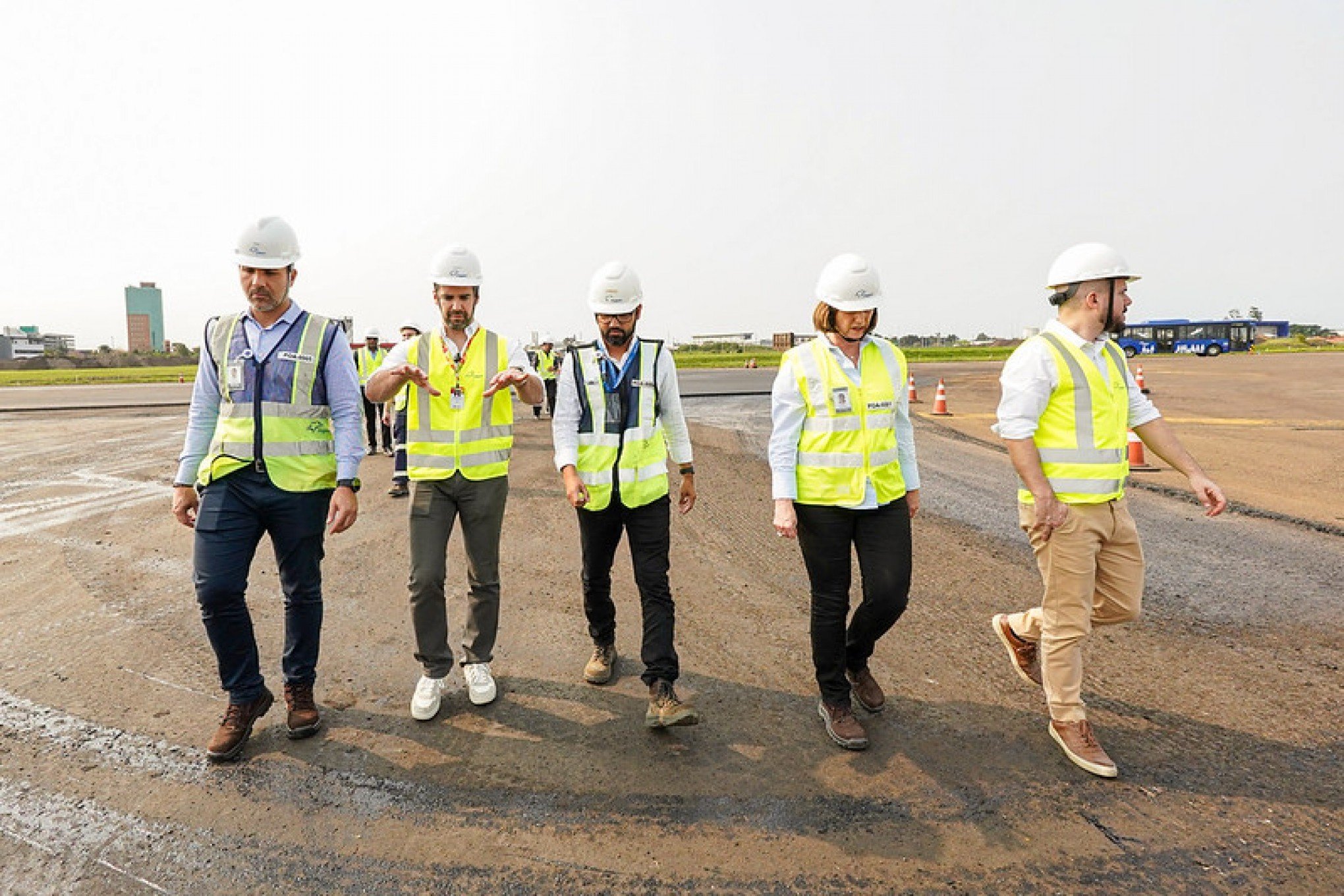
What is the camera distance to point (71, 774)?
2.98 metres

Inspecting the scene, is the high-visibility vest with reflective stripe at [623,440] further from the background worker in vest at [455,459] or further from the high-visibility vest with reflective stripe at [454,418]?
the high-visibility vest with reflective stripe at [454,418]

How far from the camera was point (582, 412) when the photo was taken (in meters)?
3.66

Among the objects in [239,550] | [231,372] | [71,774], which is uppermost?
[231,372]

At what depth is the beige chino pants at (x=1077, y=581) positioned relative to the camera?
304 centimetres

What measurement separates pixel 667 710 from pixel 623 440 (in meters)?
1.25

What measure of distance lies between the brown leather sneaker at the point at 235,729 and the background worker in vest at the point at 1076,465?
3381 mm

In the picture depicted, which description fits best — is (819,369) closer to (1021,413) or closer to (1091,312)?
(1021,413)

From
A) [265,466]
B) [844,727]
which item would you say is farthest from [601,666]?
[265,466]

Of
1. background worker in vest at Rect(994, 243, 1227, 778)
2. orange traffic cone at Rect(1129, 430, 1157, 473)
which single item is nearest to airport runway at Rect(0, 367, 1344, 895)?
background worker in vest at Rect(994, 243, 1227, 778)

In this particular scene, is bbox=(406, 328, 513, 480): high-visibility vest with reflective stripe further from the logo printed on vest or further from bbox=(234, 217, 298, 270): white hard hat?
bbox=(234, 217, 298, 270): white hard hat

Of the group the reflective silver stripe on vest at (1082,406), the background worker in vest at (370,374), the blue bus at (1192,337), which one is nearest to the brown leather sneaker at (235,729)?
the reflective silver stripe on vest at (1082,406)

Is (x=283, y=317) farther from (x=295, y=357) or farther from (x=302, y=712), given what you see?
(x=302, y=712)

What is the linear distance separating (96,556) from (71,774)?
13.0 ft

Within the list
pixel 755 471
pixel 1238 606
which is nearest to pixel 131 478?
pixel 755 471
